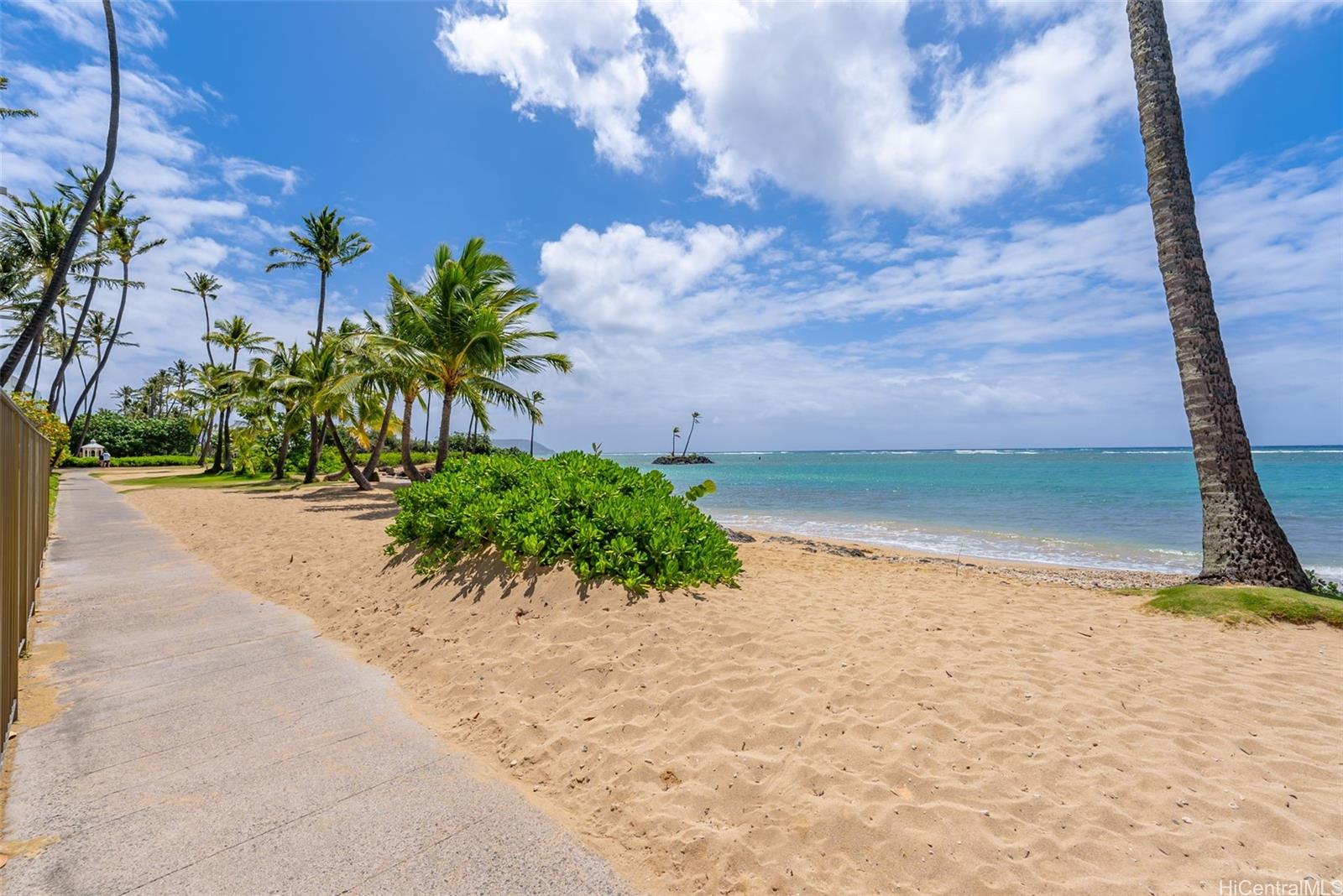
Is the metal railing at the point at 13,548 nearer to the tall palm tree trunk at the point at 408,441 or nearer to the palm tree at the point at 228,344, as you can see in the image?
the tall palm tree trunk at the point at 408,441

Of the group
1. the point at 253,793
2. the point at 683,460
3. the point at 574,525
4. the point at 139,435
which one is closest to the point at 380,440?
the point at 574,525

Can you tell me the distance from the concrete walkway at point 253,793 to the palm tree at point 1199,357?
30.4 ft

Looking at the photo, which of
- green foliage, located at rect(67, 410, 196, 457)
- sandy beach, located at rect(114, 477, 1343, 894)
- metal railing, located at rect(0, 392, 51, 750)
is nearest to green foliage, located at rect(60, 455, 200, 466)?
green foliage, located at rect(67, 410, 196, 457)

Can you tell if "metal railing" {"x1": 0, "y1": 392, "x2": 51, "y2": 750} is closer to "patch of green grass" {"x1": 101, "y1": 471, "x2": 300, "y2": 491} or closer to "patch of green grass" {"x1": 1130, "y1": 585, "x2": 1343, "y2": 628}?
"patch of green grass" {"x1": 1130, "y1": 585, "x2": 1343, "y2": 628}

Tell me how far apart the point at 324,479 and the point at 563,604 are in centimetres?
2920

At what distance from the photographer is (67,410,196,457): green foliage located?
176ft

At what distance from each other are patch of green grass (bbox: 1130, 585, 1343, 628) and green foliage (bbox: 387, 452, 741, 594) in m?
5.32

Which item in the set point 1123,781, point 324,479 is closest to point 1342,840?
point 1123,781

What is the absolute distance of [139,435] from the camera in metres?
55.0

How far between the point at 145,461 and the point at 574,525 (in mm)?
65556

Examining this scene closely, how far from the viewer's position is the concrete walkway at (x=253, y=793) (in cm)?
259

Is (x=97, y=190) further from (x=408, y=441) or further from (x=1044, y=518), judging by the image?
(x=1044, y=518)

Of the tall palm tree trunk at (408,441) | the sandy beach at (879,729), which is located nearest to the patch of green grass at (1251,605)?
the sandy beach at (879,729)

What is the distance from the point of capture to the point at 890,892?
101 inches
